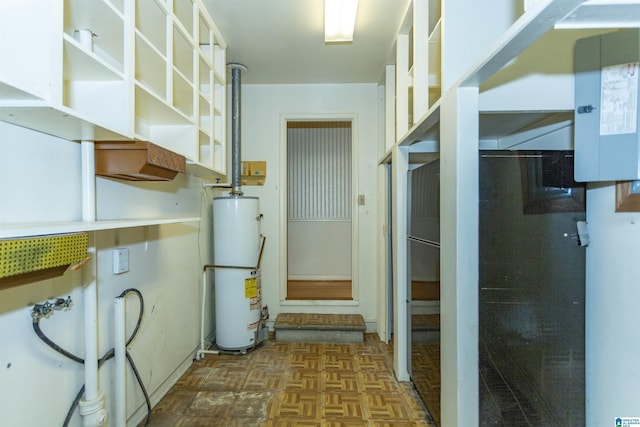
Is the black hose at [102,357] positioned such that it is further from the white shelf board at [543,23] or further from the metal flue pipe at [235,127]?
the white shelf board at [543,23]

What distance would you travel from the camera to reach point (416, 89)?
1769 mm

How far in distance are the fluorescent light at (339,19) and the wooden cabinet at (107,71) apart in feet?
2.81

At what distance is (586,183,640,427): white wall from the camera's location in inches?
45.7

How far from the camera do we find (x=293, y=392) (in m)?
2.13

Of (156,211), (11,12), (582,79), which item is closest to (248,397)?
(156,211)

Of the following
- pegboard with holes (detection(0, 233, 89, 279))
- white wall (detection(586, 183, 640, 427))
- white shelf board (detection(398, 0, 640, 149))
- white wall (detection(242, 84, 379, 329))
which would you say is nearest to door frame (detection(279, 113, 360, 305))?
white wall (detection(242, 84, 379, 329))

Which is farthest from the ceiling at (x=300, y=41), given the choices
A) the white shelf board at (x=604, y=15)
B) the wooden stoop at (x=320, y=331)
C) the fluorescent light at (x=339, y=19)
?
the wooden stoop at (x=320, y=331)

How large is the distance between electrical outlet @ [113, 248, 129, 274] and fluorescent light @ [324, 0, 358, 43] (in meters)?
1.96

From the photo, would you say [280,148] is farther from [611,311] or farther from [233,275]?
[611,311]

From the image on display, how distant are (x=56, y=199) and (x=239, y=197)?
5.11ft

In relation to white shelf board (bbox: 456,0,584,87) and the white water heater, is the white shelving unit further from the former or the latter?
the white water heater

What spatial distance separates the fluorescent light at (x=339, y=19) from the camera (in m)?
1.96

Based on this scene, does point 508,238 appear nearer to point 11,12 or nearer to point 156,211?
point 11,12

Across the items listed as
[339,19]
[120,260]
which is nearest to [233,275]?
[120,260]
